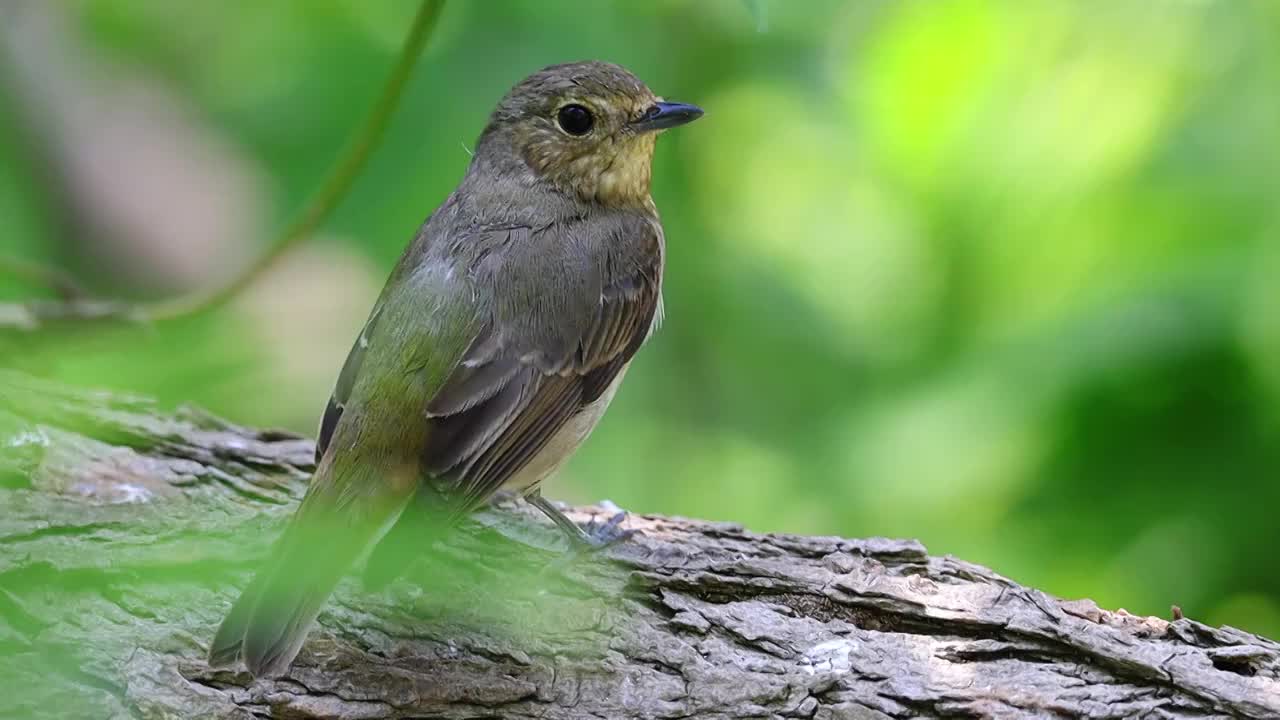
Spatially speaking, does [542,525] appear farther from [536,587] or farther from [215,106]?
[215,106]

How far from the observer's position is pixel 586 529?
15.4ft

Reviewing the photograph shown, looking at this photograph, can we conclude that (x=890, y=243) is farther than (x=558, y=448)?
Yes

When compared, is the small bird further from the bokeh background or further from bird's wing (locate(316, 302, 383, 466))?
the bokeh background

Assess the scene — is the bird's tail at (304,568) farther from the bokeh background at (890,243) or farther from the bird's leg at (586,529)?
the bird's leg at (586,529)

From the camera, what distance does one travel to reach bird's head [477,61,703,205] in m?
5.09

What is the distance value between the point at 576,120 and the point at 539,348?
1058 millimetres

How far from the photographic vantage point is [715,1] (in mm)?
6727

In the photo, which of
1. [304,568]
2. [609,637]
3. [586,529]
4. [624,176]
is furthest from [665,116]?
[304,568]

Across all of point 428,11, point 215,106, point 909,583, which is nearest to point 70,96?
point 215,106

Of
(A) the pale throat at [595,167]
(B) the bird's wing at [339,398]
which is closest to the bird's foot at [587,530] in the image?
(B) the bird's wing at [339,398]

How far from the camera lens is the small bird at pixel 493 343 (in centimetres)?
371

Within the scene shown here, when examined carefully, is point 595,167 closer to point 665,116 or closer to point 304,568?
point 665,116

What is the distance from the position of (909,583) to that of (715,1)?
361 cm

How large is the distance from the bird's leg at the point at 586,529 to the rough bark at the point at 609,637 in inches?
3.4
